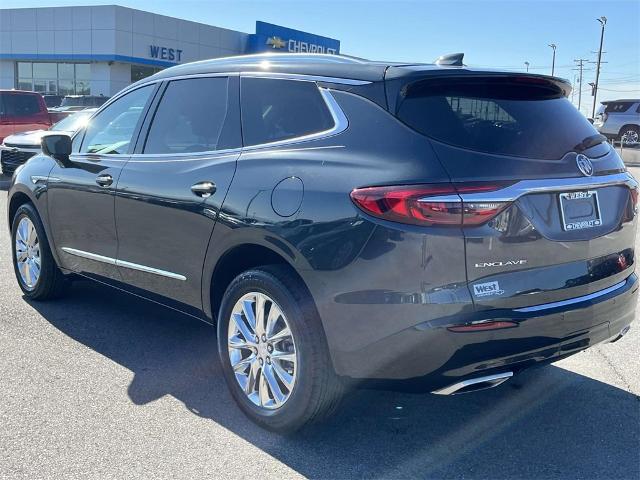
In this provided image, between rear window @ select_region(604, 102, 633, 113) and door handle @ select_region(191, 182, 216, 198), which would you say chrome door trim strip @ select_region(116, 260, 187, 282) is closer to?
door handle @ select_region(191, 182, 216, 198)

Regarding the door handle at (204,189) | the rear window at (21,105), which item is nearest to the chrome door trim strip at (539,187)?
the door handle at (204,189)

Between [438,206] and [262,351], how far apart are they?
4.13 ft

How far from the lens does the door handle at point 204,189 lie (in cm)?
356

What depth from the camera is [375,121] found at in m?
3.01

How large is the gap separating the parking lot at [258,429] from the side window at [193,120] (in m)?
1.39

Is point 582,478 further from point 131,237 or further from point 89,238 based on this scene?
point 89,238

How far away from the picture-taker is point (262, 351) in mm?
3408

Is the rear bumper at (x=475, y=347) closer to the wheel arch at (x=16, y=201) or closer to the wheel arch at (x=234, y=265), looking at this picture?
the wheel arch at (x=234, y=265)

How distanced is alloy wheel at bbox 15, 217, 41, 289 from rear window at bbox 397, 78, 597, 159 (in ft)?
12.0

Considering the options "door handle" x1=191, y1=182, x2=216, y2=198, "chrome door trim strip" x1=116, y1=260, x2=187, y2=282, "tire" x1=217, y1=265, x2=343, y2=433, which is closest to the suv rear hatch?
"tire" x1=217, y1=265, x2=343, y2=433

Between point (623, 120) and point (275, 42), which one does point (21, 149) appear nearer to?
point (623, 120)

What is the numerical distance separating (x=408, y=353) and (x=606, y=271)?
3.60 ft

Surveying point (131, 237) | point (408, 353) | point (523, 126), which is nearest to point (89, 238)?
point (131, 237)

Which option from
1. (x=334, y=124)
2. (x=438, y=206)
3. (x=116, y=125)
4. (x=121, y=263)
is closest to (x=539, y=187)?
(x=438, y=206)
